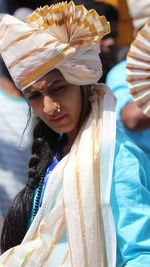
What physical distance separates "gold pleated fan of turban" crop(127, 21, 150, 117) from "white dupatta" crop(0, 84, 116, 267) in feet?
0.29

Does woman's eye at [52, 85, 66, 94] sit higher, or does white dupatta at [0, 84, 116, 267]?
woman's eye at [52, 85, 66, 94]

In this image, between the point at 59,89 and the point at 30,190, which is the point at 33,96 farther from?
the point at 30,190

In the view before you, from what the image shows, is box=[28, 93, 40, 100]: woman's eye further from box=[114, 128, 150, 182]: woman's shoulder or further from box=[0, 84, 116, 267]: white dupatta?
box=[114, 128, 150, 182]: woman's shoulder

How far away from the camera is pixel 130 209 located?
2.12 meters

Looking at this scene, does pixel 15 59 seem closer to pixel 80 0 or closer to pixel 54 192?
pixel 54 192

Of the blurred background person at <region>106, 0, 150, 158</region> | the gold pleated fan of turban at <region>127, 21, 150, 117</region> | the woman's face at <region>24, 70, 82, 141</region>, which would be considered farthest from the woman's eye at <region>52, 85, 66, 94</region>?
the blurred background person at <region>106, 0, 150, 158</region>

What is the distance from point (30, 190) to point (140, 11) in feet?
3.23

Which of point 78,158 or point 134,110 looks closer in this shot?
point 78,158

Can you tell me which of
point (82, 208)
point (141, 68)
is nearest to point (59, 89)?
point (141, 68)

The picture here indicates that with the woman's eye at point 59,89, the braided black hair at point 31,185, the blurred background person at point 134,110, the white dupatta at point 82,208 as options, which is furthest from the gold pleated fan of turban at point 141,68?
the blurred background person at point 134,110

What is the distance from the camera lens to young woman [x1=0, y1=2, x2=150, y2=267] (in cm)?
213

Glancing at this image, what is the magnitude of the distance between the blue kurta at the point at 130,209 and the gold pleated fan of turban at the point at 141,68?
0.18 m

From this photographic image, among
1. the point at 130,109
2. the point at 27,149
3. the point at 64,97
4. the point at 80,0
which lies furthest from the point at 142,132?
the point at 80,0

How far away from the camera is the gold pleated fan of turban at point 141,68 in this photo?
2262 mm
